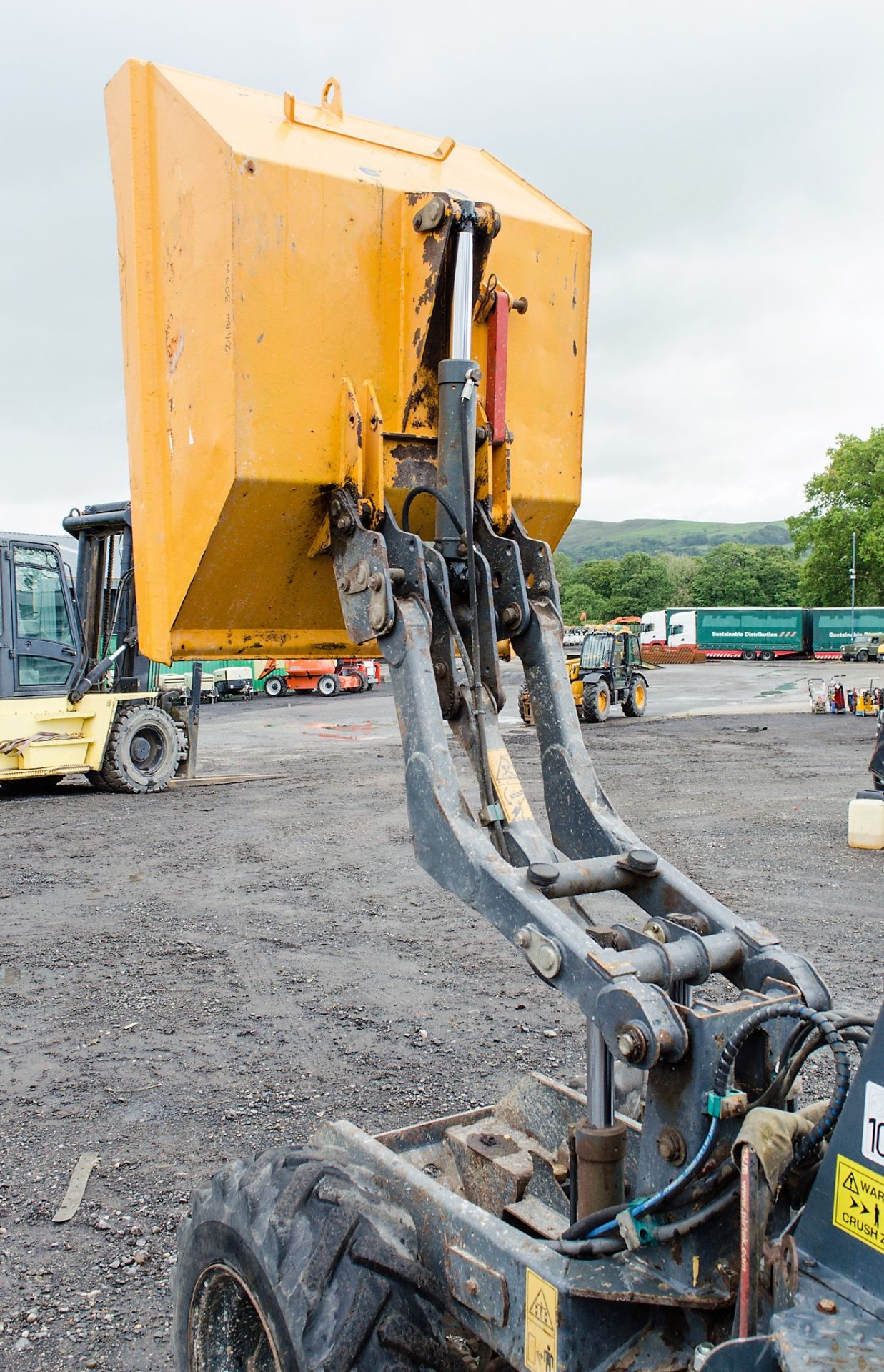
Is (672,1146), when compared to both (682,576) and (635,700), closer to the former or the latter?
(635,700)

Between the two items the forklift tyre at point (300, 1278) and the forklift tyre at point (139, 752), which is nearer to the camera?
the forklift tyre at point (300, 1278)

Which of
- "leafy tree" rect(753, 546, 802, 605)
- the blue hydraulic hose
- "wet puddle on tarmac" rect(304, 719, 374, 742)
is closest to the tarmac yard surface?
the blue hydraulic hose

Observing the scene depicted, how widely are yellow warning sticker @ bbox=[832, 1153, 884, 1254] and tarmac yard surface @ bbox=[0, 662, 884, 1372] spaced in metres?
2.35

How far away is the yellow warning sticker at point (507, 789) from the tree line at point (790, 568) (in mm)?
26979

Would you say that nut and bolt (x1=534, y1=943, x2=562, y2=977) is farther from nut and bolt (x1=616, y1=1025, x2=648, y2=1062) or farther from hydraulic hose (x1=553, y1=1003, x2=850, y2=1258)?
hydraulic hose (x1=553, y1=1003, x2=850, y2=1258)

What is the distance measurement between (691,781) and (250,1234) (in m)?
14.1

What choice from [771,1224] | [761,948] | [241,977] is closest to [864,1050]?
[771,1224]

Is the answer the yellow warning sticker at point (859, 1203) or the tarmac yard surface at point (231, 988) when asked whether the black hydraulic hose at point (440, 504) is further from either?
the tarmac yard surface at point (231, 988)

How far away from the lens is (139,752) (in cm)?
1462

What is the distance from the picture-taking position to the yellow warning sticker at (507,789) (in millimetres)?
2695

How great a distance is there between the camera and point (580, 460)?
11.5ft

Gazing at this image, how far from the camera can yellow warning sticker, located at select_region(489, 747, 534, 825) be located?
2.70m

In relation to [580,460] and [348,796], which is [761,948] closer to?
[580,460]

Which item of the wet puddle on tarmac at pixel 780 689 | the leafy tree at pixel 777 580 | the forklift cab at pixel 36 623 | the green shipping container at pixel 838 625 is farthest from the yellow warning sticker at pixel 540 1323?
the leafy tree at pixel 777 580
